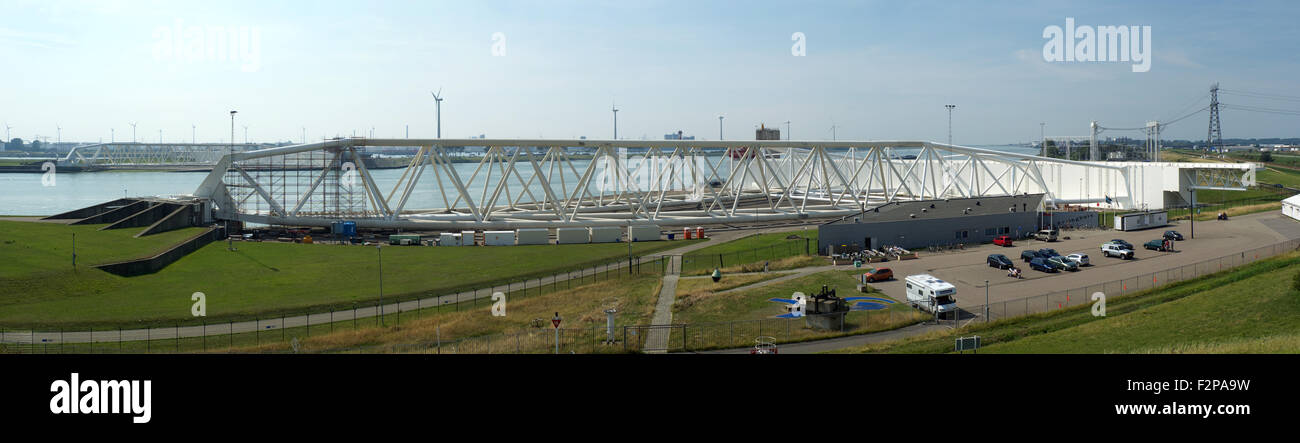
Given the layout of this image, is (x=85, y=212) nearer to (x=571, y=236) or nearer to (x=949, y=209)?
(x=571, y=236)

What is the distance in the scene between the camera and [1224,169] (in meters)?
68.1

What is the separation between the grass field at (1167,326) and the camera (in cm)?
1880

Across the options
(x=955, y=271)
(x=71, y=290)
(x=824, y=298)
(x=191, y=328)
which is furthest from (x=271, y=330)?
(x=955, y=271)

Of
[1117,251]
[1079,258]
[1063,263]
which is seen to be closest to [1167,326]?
[1063,263]

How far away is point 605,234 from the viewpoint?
5488cm

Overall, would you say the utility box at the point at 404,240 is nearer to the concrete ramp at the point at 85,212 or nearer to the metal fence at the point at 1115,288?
the concrete ramp at the point at 85,212

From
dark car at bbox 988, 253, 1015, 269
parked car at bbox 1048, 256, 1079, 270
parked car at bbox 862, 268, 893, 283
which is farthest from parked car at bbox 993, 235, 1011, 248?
parked car at bbox 862, 268, 893, 283

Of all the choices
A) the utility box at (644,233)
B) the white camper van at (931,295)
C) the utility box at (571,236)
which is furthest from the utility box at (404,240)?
the white camper van at (931,295)

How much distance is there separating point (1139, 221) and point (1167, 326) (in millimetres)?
35550

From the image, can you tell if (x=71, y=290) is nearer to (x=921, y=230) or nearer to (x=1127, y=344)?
(x=1127, y=344)

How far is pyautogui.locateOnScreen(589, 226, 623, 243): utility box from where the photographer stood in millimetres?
54344

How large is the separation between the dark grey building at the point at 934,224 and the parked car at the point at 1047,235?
1061 mm
